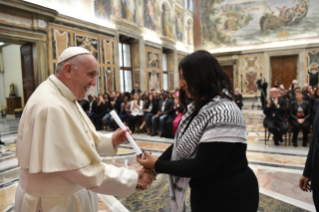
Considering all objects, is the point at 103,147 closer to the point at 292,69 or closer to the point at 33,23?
the point at 33,23

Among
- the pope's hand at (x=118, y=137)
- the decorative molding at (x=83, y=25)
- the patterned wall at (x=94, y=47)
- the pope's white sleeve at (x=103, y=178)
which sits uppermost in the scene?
the decorative molding at (x=83, y=25)

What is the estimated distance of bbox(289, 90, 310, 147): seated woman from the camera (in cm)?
585

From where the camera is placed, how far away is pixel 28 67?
30.0 feet

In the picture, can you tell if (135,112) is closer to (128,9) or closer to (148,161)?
(148,161)

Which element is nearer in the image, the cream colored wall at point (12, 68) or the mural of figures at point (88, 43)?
the mural of figures at point (88, 43)

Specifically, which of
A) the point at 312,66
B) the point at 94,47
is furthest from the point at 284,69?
the point at 94,47

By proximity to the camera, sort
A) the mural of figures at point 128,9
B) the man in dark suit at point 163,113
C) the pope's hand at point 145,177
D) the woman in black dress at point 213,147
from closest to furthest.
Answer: the woman in black dress at point 213,147, the pope's hand at point 145,177, the man in dark suit at point 163,113, the mural of figures at point 128,9

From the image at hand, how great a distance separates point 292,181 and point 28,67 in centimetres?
954

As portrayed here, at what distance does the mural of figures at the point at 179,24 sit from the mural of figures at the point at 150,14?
366cm

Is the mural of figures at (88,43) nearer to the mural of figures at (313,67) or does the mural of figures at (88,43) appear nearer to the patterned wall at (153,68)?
the patterned wall at (153,68)

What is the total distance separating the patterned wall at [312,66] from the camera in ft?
53.2

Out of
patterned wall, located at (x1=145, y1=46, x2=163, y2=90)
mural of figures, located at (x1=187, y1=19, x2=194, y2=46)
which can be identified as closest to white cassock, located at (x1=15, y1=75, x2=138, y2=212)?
patterned wall, located at (x1=145, y1=46, x2=163, y2=90)

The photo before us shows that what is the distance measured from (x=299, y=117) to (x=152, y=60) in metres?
10.9

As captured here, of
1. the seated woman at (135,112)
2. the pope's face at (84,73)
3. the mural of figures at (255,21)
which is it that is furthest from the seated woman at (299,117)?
the mural of figures at (255,21)
